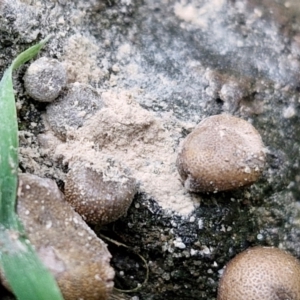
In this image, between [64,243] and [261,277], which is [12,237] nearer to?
[64,243]

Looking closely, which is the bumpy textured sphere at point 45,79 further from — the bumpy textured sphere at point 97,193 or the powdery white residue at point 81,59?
the bumpy textured sphere at point 97,193

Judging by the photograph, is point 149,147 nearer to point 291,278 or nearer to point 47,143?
point 47,143

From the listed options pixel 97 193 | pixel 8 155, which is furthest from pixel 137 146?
pixel 8 155

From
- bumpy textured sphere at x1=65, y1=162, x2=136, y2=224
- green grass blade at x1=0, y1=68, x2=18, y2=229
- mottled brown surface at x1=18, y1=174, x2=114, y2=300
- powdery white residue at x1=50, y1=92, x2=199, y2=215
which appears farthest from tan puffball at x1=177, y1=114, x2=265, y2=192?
green grass blade at x1=0, y1=68, x2=18, y2=229

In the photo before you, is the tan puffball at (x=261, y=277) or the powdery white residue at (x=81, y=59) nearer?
the tan puffball at (x=261, y=277)

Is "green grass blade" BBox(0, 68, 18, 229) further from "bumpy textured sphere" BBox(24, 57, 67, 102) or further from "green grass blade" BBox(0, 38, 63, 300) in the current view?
"bumpy textured sphere" BBox(24, 57, 67, 102)

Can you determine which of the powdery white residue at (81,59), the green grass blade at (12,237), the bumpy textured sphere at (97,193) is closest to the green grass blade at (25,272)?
the green grass blade at (12,237)

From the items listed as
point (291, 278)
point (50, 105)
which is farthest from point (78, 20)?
point (291, 278)
